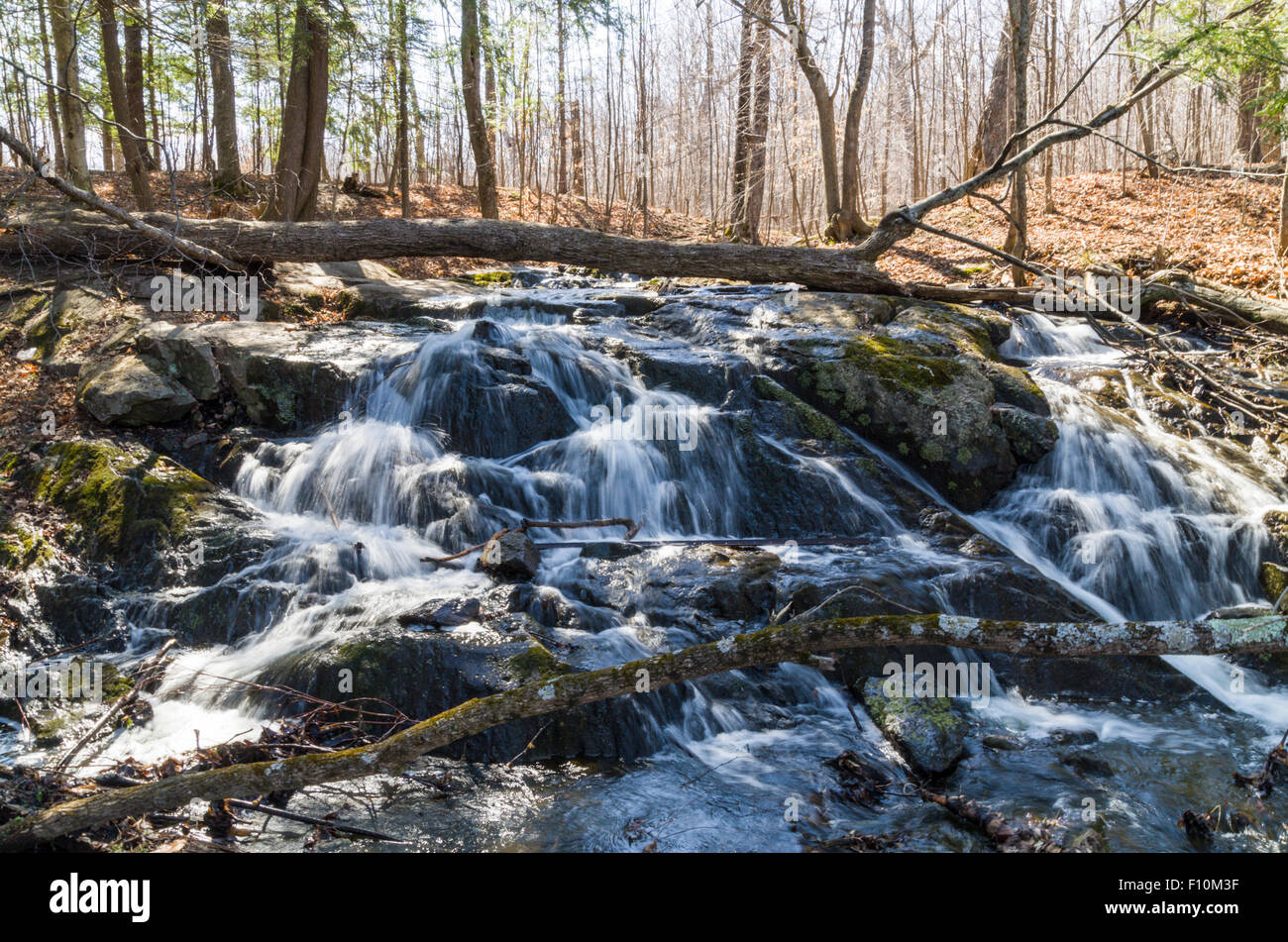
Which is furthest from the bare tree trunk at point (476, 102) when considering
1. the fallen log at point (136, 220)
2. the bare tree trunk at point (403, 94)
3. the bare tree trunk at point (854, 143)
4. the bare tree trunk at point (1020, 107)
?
the bare tree trunk at point (1020, 107)

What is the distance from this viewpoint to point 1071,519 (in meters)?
7.60

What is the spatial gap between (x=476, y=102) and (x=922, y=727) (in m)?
15.2

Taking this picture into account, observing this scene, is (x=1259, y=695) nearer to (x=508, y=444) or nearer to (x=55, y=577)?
(x=508, y=444)

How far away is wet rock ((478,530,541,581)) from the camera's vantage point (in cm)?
616

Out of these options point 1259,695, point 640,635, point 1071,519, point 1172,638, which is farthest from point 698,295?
point 1172,638

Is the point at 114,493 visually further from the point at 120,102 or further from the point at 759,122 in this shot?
the point at 759,122

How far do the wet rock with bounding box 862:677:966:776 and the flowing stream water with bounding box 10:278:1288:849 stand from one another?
0.38 ft

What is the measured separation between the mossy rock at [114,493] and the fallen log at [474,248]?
3.81 metres

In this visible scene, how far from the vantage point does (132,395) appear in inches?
297

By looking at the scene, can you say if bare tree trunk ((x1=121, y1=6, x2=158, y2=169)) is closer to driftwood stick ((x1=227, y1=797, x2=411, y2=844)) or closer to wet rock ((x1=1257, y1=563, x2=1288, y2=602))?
driftwood stick ((x1=227, y1=797, x2=411, y2=844))

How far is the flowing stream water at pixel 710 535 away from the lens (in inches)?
166

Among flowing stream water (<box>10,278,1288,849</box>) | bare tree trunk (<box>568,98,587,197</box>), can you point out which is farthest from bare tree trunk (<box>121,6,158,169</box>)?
bare tree trunk (<box>568,98,587,197</box>)

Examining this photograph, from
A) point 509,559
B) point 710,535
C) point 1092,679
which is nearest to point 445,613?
point 509,559

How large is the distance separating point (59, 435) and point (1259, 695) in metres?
10.0
